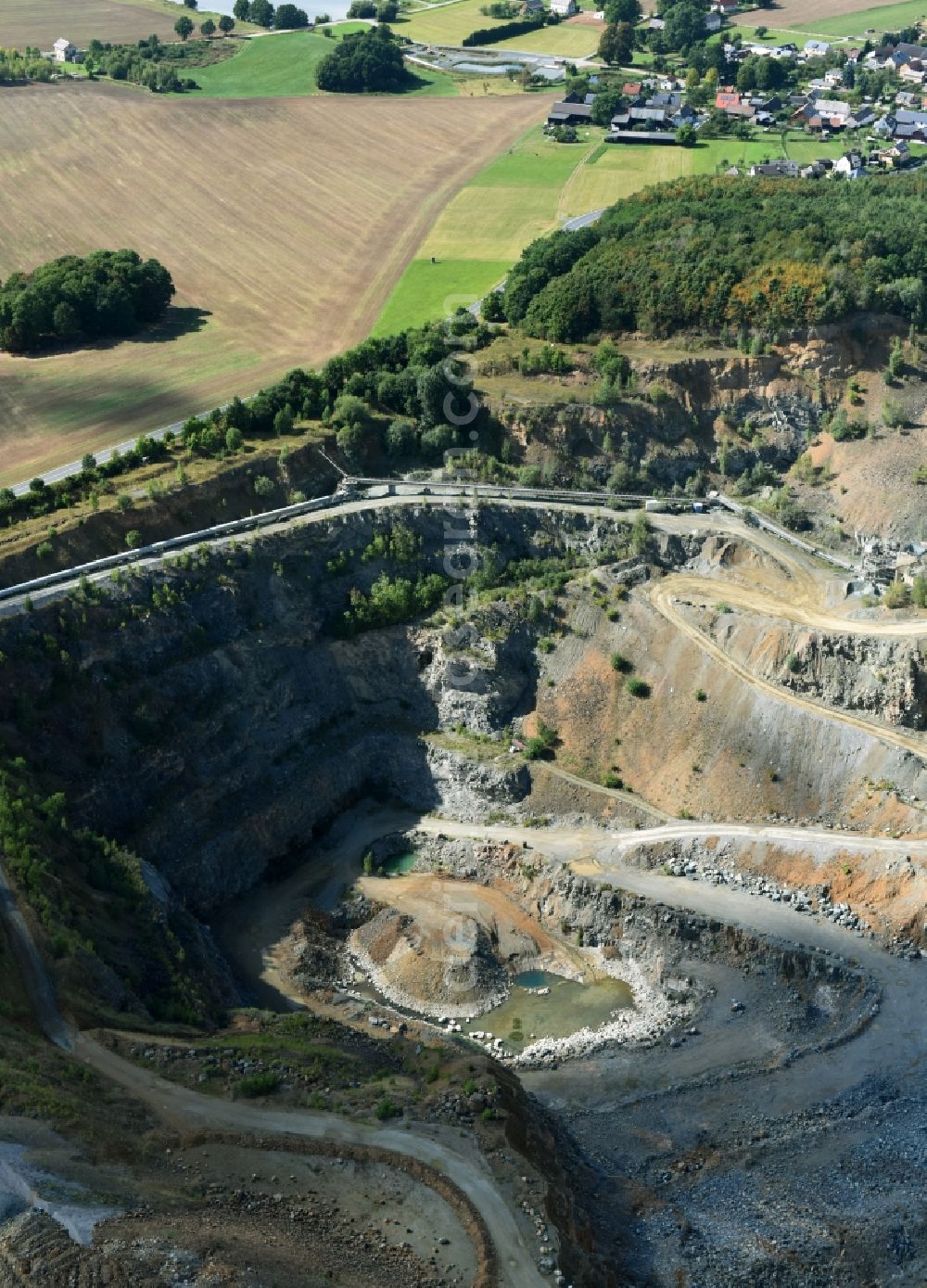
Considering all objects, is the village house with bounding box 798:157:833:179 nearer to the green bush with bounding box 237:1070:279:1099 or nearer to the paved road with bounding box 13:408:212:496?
the paved road with bounding box 13:408:212:496

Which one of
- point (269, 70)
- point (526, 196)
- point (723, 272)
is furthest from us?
point (269, 70)

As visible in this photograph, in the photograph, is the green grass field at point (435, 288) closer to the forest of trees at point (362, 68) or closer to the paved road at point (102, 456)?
the paved road at point (102, 456)

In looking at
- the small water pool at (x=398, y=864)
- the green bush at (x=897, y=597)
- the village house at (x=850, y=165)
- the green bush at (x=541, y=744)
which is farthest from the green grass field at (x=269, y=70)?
the small water pool at (x=398, y=864)

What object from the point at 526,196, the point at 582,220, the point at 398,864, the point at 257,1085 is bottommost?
the point at 398,864

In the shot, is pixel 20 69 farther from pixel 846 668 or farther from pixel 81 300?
pixel 846 668

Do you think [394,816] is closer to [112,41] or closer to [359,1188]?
[359,1188]

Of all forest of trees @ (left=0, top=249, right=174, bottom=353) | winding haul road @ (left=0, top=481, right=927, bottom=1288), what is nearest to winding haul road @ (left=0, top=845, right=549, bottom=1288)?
winding haul road @ (left=0, top=481, right=927, bottom=1288)

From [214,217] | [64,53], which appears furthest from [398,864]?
[64,53]
